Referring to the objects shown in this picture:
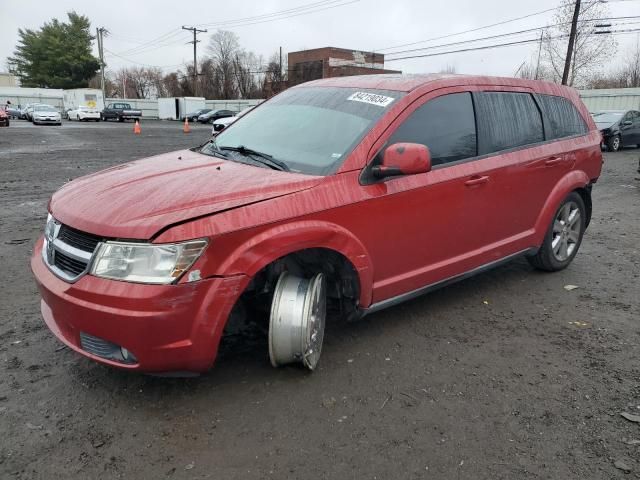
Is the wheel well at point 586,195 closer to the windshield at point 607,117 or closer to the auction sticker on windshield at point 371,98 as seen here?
the auction sticker on windshield at point 371,98

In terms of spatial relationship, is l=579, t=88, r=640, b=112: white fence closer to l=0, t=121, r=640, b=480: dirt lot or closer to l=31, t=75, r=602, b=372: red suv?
l=31, t=75, r=602, b=372: red suv

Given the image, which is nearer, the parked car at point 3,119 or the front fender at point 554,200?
the front fender at point 554,200

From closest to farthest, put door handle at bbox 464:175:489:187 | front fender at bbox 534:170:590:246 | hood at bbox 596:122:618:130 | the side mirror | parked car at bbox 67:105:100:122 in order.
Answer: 1. the side mirror
2. door handle at bbox 464:175:489:187
3. front fender at bbox 534:170:590:246
4. hood at bbox 596:122:618:130
5. parked car at bbox 67:105:100:122

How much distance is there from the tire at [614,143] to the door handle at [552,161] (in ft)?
55.8

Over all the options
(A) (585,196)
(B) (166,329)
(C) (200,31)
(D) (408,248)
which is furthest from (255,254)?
(C) (200,31)

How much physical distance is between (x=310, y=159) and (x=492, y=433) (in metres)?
1.87

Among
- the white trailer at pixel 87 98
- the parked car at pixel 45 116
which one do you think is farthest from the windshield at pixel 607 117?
the white trailer at pixel 87 98

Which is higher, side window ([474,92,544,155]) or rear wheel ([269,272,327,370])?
side window ([474,92,544,155])

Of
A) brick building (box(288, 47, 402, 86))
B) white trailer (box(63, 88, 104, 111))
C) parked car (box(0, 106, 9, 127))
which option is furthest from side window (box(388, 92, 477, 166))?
brick building (box(288, 47, 402, 86))

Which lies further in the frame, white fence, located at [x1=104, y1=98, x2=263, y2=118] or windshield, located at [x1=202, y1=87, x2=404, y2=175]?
white fence, located at [x1=104, y1=98, x2=263, y2=118]

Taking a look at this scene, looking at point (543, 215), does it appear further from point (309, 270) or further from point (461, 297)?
point (309, 270)

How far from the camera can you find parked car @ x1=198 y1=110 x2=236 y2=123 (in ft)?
152

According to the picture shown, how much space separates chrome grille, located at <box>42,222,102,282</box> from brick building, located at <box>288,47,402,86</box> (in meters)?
63.0

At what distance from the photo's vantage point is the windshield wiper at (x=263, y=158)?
3197 millimetres
